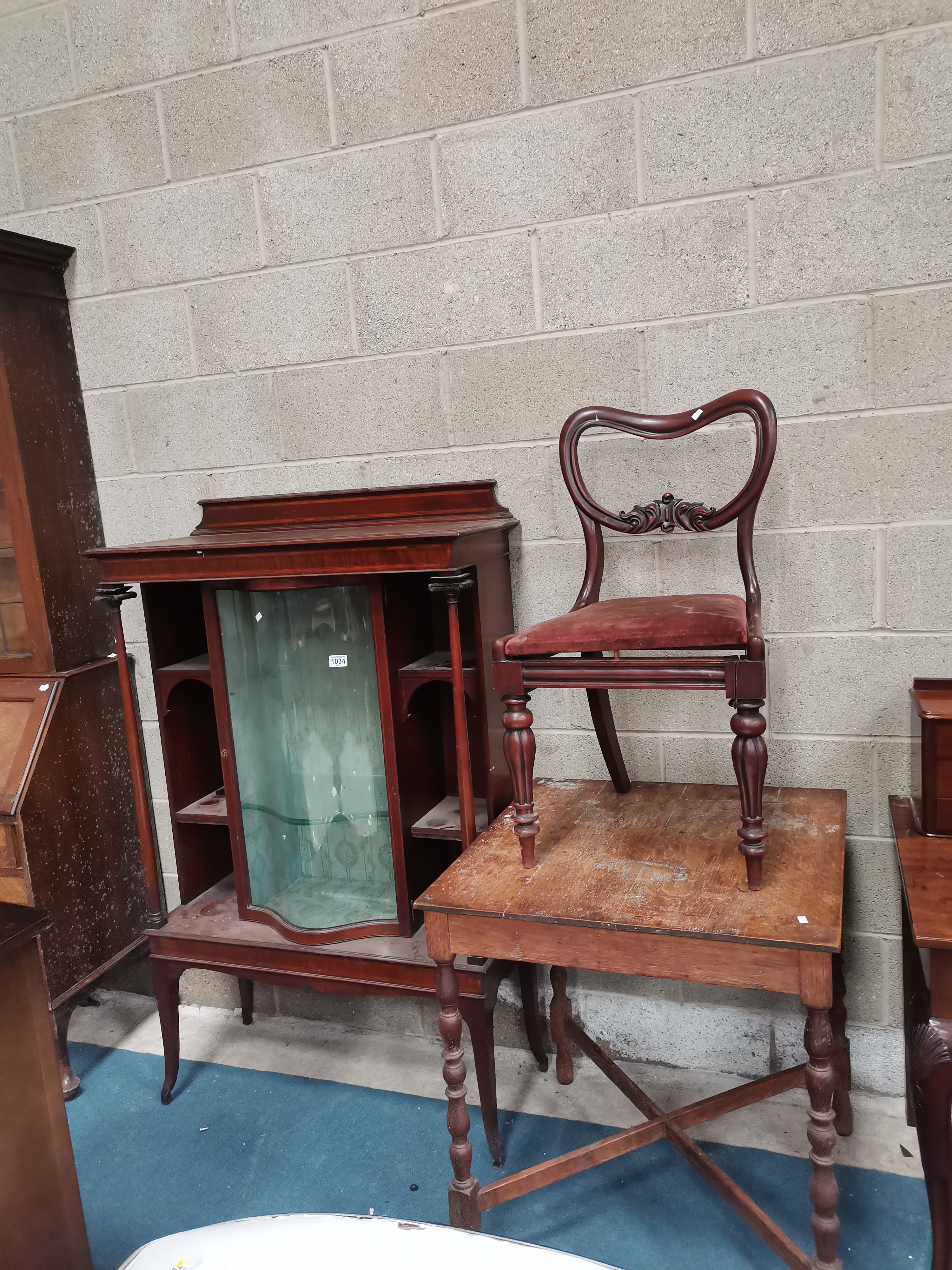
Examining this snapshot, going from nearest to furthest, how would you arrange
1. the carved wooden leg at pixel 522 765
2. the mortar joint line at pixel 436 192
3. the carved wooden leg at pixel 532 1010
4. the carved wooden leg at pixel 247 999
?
the carved wooden leg at pixel 522 765
the mortar joint line at pixel 436 192
the carved wooden leg at pixel 532 1010
the carved wooden leg at pixel 247 999

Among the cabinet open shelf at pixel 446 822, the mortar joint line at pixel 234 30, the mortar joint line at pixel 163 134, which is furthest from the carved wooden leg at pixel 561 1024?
the mortar joint line at pixel 234 30

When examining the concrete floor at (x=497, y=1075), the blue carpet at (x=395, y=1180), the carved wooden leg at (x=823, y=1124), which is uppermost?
the carved wooden leg at (x=823, y=1124)

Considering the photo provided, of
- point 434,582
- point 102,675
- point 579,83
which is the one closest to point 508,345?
point 579,83

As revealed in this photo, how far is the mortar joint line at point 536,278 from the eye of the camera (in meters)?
1.94

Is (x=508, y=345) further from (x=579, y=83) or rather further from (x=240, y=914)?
(x=240, y=914)

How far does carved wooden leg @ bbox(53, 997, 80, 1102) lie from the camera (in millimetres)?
2121

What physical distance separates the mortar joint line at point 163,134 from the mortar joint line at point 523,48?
87cm

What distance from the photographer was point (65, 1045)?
216 centimetres

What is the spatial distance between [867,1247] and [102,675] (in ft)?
6.67

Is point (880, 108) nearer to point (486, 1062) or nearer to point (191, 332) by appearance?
point (191, 332)

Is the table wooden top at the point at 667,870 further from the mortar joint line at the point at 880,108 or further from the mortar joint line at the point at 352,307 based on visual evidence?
the mortar joint line at the point at 880,108

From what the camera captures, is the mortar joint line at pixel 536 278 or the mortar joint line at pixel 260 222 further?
the mortar joint line at pixel 260 222

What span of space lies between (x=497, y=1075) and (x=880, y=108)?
2161mm

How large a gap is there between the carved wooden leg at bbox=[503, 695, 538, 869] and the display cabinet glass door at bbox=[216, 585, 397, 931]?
1.48ft
